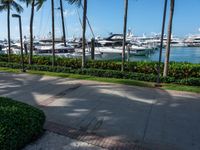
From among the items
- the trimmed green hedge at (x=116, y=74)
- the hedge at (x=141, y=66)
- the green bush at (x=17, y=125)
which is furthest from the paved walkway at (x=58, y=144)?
the hedge at (x=141, y=66)

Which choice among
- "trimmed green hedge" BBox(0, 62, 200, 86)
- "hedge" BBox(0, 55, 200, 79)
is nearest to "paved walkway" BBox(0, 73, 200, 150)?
"trimmed green hedge" BBox(0, 62, 200, 86)

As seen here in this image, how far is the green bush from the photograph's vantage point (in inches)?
177

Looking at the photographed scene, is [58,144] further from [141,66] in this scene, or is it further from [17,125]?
[141,66]

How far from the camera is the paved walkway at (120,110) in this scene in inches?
230

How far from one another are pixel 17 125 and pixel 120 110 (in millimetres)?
3727

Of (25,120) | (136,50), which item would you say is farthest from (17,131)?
(136,50)

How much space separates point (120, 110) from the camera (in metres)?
7.73

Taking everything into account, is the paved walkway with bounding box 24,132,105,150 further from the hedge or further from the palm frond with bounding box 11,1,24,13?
the palm frond with bounding box 11,1,24,13

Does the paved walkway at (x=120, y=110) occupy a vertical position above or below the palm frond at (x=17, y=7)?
below

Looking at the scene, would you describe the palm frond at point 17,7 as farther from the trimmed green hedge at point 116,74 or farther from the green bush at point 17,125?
the green bush at point 17,125

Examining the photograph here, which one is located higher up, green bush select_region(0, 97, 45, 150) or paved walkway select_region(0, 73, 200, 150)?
green bush select_region(0, 97, 45, 150)

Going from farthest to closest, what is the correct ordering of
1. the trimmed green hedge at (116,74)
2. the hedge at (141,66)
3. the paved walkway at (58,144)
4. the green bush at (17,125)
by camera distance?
the hedge at (141,66)
the trimmed green hedge at (116,74)
the paved walkway at (58,144)
the green bush at (17,125)

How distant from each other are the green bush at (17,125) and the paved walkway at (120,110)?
47.9 inches

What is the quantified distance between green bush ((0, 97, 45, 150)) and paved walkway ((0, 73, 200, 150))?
122 centimetres
